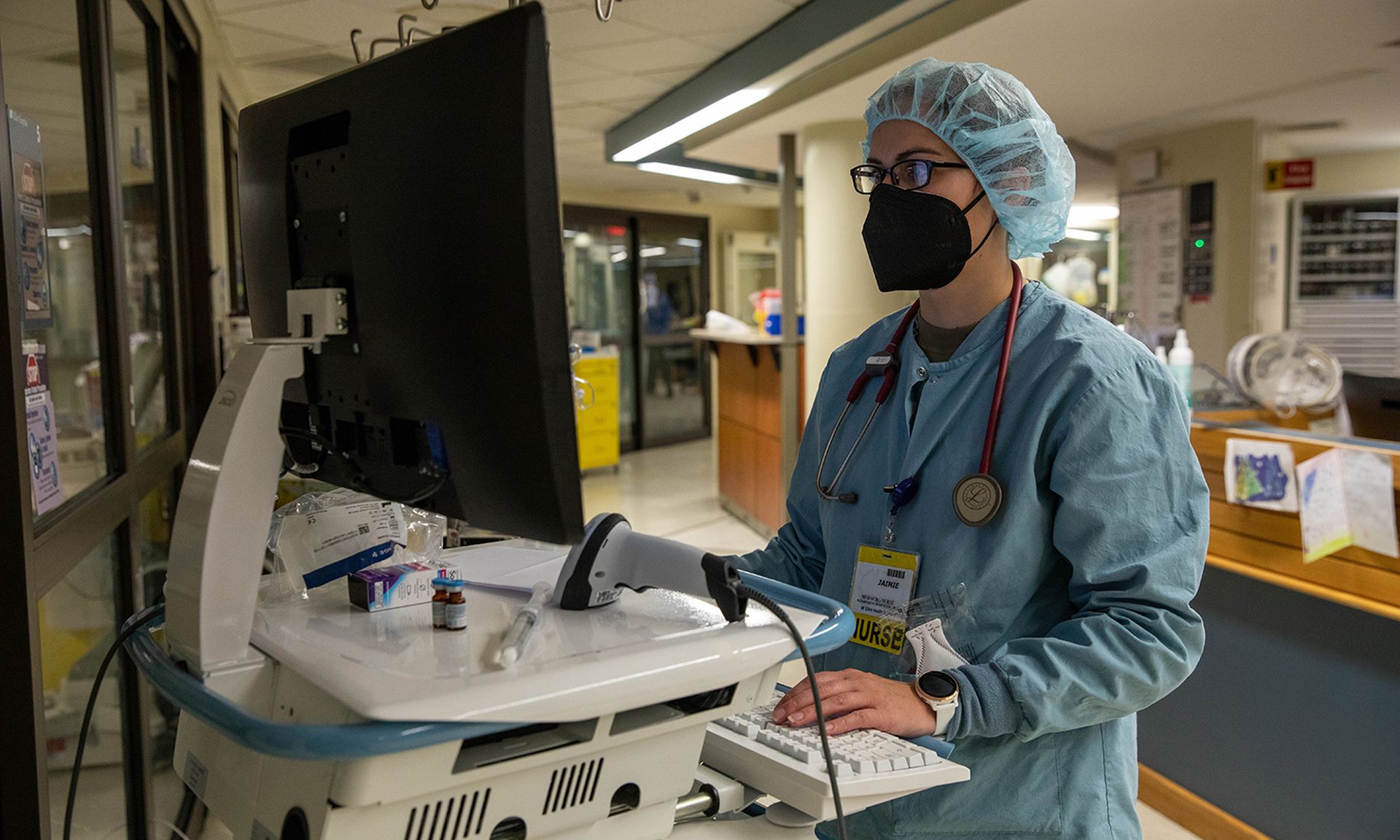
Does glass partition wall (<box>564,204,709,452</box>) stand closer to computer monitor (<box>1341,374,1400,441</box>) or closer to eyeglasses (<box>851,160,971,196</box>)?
computer monitor (<box>1341,374,1400,441</box>)

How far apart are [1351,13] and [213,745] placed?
467 cm

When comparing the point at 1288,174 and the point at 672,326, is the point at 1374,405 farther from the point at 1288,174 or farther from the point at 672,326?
the point at 672,326

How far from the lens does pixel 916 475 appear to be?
1.33 meters

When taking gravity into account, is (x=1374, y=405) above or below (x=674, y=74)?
below

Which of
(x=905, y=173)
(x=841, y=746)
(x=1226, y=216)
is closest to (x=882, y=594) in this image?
(x=841, y=746)

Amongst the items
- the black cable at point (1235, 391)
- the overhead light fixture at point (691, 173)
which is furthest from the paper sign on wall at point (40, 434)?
the overhead light fixture at point (691, 173)

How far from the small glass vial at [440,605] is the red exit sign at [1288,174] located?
745cm

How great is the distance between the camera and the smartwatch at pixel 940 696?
3.56 ft

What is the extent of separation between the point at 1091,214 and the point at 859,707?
Answer: 441 inches

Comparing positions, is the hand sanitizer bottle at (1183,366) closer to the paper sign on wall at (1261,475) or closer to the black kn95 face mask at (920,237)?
the paper sign on wall at (1261,475)

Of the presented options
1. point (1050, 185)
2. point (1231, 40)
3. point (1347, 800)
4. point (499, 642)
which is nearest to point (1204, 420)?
point (1347, 800)

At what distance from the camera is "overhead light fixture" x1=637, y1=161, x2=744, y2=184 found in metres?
6.93

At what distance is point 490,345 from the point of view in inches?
30.8

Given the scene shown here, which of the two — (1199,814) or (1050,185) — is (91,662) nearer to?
(1050,185)
